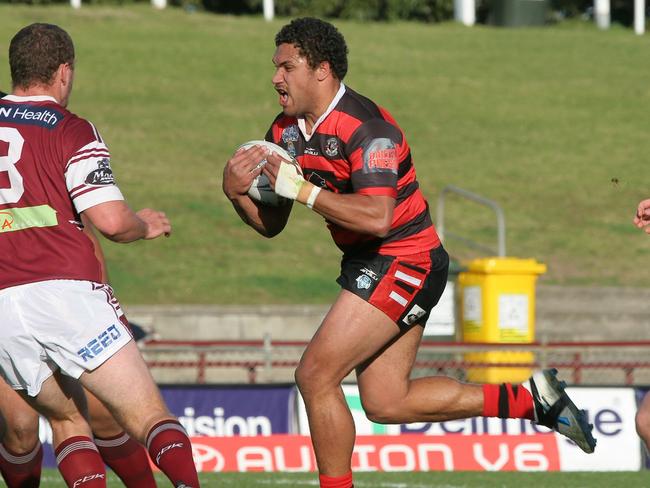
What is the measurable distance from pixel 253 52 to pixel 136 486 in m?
37.0

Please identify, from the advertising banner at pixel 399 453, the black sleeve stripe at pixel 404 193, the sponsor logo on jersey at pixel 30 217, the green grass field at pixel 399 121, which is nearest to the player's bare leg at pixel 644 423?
the black sleeve stripe at pixel 404 193

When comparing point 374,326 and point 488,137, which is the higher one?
point 374,326

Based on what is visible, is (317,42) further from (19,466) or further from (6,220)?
(19,466)

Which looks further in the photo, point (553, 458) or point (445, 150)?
point (445, 150)

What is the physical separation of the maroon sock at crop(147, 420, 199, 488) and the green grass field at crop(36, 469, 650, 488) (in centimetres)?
376

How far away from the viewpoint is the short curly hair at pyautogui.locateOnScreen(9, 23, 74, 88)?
5.79 m

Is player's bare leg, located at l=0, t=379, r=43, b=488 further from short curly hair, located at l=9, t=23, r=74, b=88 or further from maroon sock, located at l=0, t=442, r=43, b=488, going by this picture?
short curly hair, located at l=9, t=23, r=74, b=88

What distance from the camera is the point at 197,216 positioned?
26109 mm

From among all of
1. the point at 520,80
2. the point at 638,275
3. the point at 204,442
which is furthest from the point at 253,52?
the point at 204,442

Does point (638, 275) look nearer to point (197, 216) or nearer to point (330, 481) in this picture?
point (197, 216)

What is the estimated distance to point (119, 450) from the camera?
21.0 ft

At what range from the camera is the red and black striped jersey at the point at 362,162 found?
20.8 ft

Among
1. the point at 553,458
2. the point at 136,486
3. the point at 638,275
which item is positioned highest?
the point at 136,486

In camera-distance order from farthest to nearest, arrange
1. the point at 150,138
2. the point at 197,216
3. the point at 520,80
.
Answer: the point at 520,80
the point at 150,138
the point at 197,216
